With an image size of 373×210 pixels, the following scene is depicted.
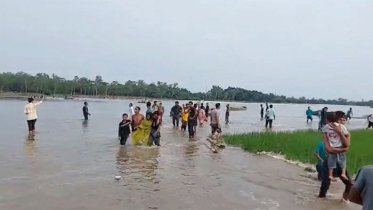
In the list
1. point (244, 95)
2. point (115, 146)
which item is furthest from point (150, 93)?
point (115, 146)

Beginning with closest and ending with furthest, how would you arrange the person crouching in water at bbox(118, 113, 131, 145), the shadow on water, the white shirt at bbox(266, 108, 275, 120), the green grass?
1. the shadow on water
2. the green grass
3. the person crouching in water at bbox(118, 113, 131, 145)
4. the white shirt at bbox(266, 108, 275, 120)

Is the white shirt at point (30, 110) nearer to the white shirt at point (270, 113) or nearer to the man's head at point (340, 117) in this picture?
the man's head at point (340, 117)

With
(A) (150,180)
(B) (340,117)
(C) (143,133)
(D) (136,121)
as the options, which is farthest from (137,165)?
(B) (340,117)

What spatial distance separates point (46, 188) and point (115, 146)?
6.73 meters

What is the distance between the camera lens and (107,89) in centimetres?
16588

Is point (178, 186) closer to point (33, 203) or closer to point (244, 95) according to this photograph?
→ point (33, 203)

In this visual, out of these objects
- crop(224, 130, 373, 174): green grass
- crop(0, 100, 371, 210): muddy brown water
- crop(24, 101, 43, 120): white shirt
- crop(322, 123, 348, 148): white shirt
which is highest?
crop(322, 123, 348, 148): white shirt

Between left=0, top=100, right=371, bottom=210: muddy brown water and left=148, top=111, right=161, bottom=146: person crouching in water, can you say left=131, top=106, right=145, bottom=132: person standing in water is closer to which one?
left=148, top=111, right=161, bottom=146: person crouching in water

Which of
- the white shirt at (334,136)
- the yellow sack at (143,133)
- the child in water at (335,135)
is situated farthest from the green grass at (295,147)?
the yellow sack at (143,133)

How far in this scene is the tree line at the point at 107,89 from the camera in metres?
140

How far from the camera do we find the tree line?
13988cm

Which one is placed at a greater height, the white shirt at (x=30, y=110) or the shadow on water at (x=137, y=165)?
the white shirt at (x=30, y=110)

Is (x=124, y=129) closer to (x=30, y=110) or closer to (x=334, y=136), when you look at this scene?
(x=30, y=110)

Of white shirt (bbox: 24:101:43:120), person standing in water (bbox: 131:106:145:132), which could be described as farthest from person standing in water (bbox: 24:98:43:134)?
person standing in water (bbox: 131:106:145:132)
